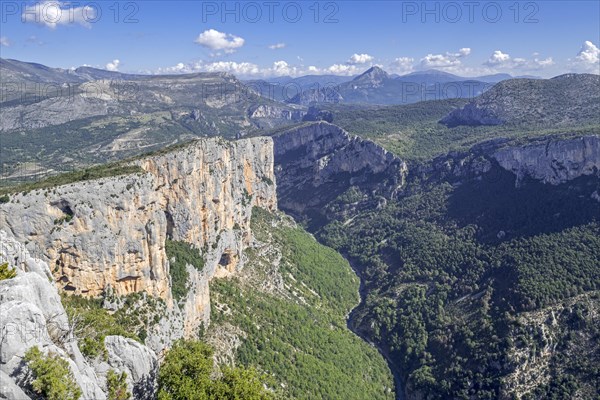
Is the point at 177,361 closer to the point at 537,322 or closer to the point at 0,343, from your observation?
the point at 0,343

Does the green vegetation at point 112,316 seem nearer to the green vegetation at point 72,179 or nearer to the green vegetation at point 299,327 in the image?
the green vegetation at point 72,179

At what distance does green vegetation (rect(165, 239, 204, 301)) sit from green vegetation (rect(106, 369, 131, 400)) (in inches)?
1219

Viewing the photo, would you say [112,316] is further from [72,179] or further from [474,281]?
[474,281]

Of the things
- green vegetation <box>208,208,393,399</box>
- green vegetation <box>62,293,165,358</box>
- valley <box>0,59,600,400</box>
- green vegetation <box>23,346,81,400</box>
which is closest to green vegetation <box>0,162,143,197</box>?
valley <box>0,59,600,400</box>

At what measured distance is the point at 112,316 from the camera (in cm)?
5447

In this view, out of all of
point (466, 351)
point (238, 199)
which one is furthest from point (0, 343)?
point (466, 351)

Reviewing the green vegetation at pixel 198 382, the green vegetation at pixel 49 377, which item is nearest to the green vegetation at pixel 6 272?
the green vegetation at pixel 49 377

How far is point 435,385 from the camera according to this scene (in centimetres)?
8881

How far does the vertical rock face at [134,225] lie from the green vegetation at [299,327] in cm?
801

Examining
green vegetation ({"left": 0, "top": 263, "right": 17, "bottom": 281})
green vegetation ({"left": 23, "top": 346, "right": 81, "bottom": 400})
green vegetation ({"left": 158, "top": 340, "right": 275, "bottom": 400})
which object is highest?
green vegetation ({"left": 0, "top": 263, "right": 17, "bottom": 281})

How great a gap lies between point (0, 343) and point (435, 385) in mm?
79440

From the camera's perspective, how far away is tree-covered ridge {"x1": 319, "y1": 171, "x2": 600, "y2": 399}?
85750 millimetres

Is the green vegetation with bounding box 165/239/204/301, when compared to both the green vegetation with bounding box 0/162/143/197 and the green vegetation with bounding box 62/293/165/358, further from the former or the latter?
the green vegetation with bounding box 0/162/143/197

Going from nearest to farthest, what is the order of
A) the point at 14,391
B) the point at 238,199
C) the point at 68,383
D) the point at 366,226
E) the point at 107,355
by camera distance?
1. the point at 14,391
2. the point at 68,383
3. the point at 107,355
4. the point at 238,199
5. the point at 366,226
